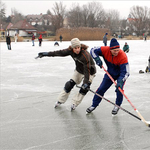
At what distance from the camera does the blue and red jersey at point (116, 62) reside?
3451 mm

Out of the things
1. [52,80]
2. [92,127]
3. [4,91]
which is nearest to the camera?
[92,127]

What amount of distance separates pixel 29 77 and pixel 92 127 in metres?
4.12

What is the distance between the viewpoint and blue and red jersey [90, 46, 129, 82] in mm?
3451

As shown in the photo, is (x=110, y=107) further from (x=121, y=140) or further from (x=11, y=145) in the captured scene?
(x=11, y=145)

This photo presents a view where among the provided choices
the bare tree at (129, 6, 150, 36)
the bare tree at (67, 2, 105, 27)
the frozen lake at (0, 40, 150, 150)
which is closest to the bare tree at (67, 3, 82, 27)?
the bare tree at (67, 2, 105, 27)

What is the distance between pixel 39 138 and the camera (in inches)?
120

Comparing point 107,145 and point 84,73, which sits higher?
point 84,73

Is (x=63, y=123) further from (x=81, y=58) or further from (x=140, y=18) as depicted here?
(x=140, y=18)

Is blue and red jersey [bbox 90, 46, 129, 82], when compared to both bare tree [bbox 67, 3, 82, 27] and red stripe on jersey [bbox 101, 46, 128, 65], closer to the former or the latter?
red stripe on jersey [bbox 101, 46, 128, 65]

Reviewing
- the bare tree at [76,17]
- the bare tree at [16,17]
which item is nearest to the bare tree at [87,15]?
the bare tree at [76,17]

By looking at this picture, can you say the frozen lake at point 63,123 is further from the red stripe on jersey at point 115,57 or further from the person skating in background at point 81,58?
the red stripe on jersey at point 115,57

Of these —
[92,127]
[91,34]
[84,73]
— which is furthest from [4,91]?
[91,34]

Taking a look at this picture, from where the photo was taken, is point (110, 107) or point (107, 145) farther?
point (110, 107)

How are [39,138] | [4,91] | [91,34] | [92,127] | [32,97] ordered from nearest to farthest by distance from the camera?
1. [39,138]
2. [92,127]
3. [32,97]
4. [4,91]
5. [91,34]
